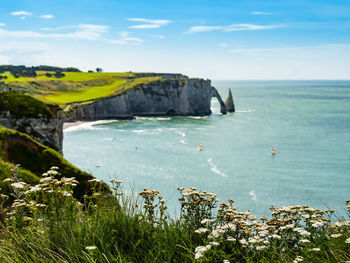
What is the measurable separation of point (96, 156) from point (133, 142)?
773 inches

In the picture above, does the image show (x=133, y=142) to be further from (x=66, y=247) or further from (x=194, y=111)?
(x=66, y=247)

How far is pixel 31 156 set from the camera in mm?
22484

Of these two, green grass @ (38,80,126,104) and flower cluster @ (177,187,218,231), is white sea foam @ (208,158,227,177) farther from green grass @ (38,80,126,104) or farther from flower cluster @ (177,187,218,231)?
green grass @ (38,80,126,104)

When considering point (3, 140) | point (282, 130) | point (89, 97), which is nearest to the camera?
point (3, 140)

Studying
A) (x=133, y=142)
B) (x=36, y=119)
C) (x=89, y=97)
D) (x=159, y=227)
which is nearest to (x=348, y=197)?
(x=36, y=119)

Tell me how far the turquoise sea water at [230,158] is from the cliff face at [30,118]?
438 inches

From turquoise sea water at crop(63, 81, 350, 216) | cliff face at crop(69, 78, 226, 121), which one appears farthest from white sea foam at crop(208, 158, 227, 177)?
cliff face at crop(69, 78, 226, 121)

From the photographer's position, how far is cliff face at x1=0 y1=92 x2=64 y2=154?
33.4 metres

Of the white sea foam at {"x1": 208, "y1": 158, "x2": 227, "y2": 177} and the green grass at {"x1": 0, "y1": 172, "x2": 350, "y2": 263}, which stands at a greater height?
the green grass at {"x1": 0, "y1": 172, "x2": 350, "y2": 263}

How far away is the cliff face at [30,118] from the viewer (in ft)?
110

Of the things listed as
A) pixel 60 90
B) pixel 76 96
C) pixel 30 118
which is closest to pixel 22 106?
pixel 30 118

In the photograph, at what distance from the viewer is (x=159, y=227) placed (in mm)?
7508

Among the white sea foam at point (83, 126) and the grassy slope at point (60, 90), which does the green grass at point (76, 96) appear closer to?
the grassy slope at point (60, 90)

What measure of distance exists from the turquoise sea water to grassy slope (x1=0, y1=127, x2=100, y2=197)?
460 inches
